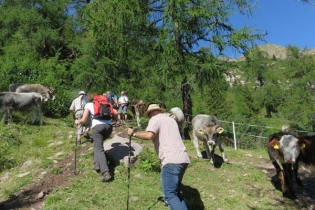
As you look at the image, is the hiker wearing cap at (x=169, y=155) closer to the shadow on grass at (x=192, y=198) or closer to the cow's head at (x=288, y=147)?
the shadow on grass at (x=192, y=198)

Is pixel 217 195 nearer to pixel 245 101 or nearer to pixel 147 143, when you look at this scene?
pixel 147 143

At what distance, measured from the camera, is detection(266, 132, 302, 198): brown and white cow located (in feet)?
23.5

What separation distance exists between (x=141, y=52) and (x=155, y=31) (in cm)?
119

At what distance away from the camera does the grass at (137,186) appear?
Answer: 21.5 ft

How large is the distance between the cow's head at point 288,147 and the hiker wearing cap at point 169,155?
3003 millimetres

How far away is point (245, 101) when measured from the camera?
75938 mm

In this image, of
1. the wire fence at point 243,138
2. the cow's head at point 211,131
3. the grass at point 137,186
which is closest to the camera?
the grass at point 137,186

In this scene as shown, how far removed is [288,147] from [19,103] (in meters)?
10.8

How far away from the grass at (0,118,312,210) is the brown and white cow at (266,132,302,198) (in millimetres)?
296

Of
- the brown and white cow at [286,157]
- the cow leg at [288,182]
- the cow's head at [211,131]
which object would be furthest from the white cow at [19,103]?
the cow leg at [288,182]

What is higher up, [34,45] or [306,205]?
[34,45]

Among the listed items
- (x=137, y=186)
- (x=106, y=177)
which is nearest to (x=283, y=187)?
(x=137, y=186)

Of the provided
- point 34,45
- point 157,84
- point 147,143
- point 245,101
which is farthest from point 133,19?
point 245,101

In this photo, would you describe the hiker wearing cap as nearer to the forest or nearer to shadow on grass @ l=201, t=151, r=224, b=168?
shadow on grass @ l=201, t=151, r=224, b=168
